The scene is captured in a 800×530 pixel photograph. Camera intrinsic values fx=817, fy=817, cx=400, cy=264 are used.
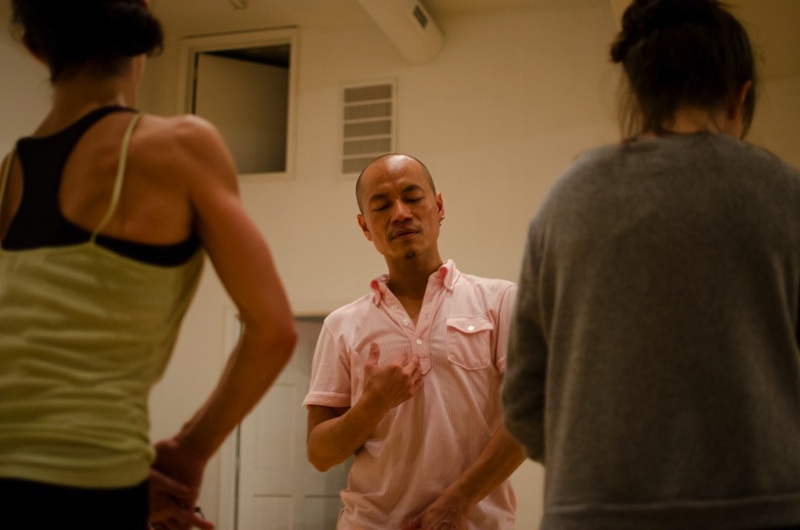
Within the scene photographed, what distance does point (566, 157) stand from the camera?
4.80 m

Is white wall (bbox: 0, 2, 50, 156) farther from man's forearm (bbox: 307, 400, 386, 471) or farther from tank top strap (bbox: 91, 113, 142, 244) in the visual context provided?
tank top strap (bbox: 91, 113, 142, 244)

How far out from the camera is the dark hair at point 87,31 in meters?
1.10

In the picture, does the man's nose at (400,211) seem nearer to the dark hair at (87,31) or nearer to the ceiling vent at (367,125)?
the dark hair at (87,31)

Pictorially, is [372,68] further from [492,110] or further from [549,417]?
[549,417]

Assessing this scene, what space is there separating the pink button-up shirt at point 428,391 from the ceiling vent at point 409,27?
2721 millimetres

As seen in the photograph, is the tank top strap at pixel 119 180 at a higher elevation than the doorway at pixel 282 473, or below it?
higher

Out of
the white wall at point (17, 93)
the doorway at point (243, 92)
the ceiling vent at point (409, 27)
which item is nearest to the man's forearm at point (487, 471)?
the ceiling vent at point (409, 27)

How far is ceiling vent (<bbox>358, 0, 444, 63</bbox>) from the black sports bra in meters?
3.56

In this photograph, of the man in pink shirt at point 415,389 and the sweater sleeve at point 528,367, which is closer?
the sweater sleeve at point 528,367

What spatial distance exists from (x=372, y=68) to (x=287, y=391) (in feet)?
7.07

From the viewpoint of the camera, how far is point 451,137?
5031mm

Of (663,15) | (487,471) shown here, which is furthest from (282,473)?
(663,15)

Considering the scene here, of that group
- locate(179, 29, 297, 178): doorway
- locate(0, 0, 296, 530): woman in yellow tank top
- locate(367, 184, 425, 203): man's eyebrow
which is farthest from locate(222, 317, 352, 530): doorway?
locate(0, 0, 296, 530): woman in yellow tank top

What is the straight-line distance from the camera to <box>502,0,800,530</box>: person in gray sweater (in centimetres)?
97
